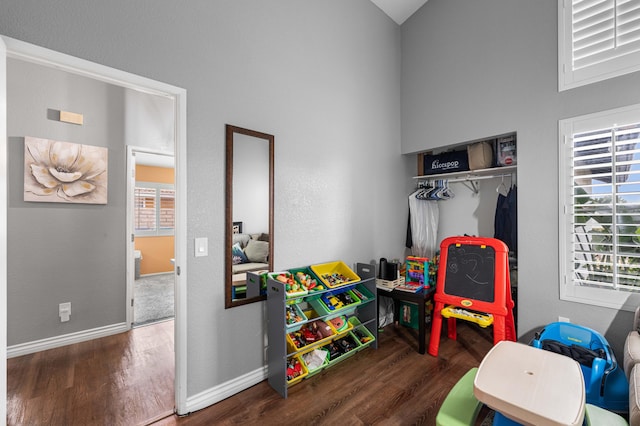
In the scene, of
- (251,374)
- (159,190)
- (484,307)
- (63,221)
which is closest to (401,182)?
(484,307)

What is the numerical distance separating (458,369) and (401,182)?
2.17m

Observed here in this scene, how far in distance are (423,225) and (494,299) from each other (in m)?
1.40

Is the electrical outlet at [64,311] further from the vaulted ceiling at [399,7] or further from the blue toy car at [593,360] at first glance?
the vaulted ceiling at [399,7]

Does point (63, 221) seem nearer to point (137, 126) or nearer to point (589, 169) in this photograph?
point (137, 126)

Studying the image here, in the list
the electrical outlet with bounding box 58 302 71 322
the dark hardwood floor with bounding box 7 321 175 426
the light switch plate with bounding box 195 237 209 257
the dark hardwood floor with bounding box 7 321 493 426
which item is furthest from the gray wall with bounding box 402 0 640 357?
the electrical outlet with bounding box 58 302 71 322

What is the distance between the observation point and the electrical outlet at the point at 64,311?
2.90 metres

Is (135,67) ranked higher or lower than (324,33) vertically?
lower

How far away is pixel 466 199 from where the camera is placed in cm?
357

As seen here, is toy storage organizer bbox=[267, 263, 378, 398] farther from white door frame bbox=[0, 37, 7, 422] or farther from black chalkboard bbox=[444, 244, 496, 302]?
white door frame bbox=[0, 37, 7, 422]

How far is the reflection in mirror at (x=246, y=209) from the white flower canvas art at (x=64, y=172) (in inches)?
79.4

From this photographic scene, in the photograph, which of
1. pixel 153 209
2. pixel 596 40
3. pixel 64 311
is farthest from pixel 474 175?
pixel 153 209

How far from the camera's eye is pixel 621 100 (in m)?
2.16

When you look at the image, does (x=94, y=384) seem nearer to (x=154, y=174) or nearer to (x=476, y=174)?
(x=476, y=174)

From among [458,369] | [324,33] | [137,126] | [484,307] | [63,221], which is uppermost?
[324,33]
